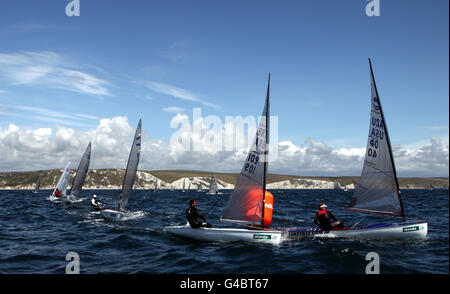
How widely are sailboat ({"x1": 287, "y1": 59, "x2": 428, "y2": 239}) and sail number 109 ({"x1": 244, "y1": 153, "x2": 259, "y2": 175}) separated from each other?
4522 mm

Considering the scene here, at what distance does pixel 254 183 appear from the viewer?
18.5m

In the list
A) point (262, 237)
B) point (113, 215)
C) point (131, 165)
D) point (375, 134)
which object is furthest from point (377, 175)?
point (113, 215)

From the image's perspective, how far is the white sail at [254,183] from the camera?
18219mm

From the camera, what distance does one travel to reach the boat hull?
56.6 ft

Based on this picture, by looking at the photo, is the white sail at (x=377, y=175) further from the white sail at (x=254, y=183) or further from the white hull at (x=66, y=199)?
the white hull at (x=66, y=199)

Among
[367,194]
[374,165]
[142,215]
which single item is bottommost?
[142,215]

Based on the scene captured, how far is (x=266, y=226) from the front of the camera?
18.3m

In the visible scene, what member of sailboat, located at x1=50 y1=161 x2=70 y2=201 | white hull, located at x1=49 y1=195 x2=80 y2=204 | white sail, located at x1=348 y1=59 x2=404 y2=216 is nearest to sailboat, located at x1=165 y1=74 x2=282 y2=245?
white sail, located at x1=348 y1=59 x2=404 y2=216

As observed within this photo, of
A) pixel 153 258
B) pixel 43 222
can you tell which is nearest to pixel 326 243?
pixel 153 258

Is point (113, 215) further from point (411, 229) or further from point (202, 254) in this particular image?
point (411, 229)

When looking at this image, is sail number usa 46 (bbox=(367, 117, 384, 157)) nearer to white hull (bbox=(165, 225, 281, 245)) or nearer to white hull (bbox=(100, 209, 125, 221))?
white hull (bbox=(165, 225, 281, 245))

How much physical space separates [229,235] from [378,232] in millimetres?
8978
